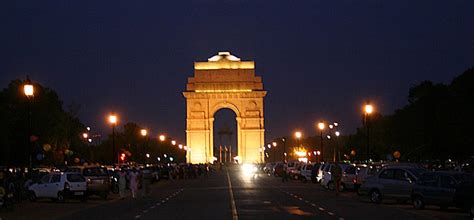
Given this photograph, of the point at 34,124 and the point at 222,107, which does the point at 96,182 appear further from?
the point at 222,107

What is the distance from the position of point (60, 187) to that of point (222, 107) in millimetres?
121929

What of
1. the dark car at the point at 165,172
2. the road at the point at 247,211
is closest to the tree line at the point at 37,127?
the dark car at the point at 165,172

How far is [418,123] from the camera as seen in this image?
7244cm

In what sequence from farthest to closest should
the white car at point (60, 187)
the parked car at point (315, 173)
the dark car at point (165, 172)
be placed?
the dark car at point (165, 172), the parked car at point (315, 173), the white car at point (60, 187)

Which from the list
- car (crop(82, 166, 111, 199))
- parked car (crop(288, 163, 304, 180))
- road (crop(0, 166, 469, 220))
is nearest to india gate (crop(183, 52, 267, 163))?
parked car (crop(288, 163, 304, 180))

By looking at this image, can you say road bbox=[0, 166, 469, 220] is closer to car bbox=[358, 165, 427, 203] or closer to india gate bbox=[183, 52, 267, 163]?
car bbox=[358, 165, 427, 203]

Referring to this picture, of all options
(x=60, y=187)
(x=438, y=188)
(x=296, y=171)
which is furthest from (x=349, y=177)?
(x=296, y=171)

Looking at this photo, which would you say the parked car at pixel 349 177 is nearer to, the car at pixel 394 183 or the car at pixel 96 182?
the car at pixel 394 183

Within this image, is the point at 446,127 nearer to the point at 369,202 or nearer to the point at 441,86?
the point at 441,86

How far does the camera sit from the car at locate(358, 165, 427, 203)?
32844 millimetres

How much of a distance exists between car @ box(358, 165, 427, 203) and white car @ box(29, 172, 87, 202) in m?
12.3

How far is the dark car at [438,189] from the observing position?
28.1 metres

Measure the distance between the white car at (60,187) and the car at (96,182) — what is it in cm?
97

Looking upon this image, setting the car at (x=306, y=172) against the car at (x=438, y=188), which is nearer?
the car at (x=438, y=188)
